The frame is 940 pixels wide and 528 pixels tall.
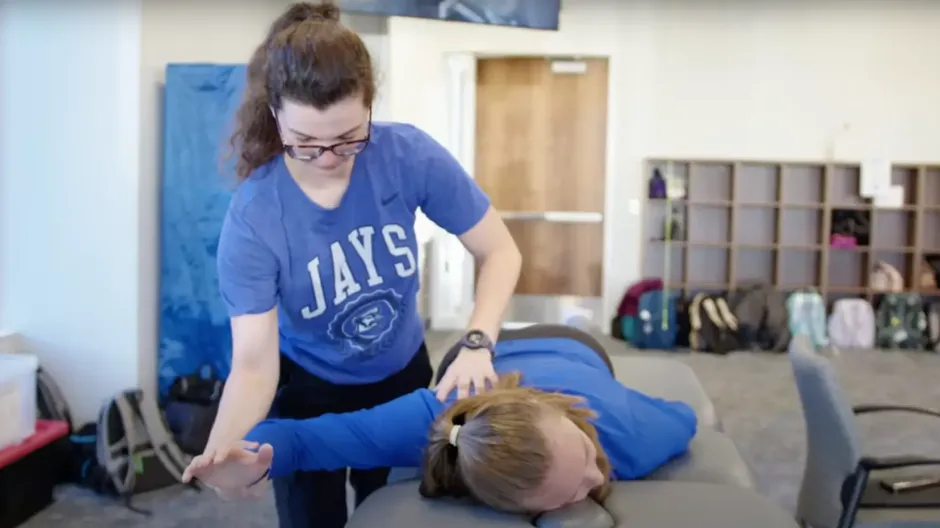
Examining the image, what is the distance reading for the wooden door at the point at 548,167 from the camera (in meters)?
5.30

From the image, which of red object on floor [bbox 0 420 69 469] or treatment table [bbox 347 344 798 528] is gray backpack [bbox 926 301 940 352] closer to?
treatment table [bbox 347 344 798 528]

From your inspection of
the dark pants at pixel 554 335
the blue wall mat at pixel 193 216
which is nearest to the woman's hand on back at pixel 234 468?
the dark pants at pixel 554 335

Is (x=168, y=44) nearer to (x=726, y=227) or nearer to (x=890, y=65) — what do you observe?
(x=726, y=227)

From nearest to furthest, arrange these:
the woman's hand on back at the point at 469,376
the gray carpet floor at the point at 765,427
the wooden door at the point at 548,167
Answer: the woman's hand on back at the point at 469,376 < the gray carpet floor at the point at 765,427 < the wooden door at the point at 548,167

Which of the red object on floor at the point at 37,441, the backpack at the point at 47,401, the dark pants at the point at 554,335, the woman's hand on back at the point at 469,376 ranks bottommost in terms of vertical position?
the red object on floor at the point at 37,441

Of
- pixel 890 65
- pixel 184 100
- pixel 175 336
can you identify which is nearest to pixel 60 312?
pixel 175 336

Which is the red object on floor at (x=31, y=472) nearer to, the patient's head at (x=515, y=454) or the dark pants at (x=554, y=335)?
the dark pants at (x=554, y=335)

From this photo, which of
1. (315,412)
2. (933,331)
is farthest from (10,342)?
(933,331)

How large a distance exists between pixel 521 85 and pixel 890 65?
2.27m

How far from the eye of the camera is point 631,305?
5047 mm

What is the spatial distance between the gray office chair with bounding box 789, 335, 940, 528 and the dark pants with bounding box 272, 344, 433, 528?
3.00 ft

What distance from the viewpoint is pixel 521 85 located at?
209 inches

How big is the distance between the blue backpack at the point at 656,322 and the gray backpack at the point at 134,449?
9.91ft

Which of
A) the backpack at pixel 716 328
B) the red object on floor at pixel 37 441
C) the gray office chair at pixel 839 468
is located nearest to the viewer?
the gray office chair at pixel 839 468
